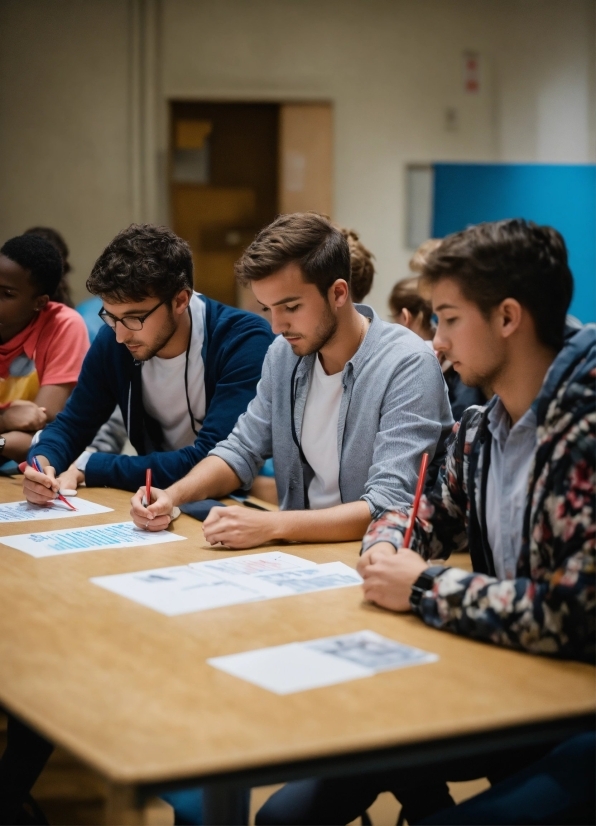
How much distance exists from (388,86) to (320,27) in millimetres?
616

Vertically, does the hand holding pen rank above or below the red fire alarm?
below

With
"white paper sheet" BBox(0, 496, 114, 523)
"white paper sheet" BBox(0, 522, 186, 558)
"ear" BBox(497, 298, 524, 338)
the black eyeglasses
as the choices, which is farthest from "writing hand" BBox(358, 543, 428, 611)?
the black eyeglasses

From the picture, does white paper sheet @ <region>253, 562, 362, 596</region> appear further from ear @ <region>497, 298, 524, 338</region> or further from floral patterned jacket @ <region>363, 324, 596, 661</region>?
ear @ <region>497, 298, 524, 338</region>

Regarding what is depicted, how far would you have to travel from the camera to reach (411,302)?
3.22m

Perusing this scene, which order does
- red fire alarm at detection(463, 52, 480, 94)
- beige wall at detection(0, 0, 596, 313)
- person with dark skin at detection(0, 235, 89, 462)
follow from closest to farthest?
person with dark skin at detection(0, 235, 89, 462), beige wall at detection(0, 0, 596, 313), red fire alarm at detection(463, 52, 480, 94)

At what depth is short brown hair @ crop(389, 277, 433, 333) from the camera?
124 inches

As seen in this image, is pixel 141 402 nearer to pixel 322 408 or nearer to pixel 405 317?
pixel 322 408

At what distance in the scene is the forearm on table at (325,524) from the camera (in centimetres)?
199

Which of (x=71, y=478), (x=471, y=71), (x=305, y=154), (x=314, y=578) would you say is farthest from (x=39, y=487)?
(x=471, y=71)

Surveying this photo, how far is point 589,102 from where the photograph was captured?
714 cm

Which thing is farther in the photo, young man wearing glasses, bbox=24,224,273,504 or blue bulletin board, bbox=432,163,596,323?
blue bulletin board, bbox=432,163,596,323

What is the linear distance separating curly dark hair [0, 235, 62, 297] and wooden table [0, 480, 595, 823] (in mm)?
1691

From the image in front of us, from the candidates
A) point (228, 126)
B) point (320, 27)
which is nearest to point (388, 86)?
point (320, 27)

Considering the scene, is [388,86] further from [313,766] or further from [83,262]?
[313,766]
